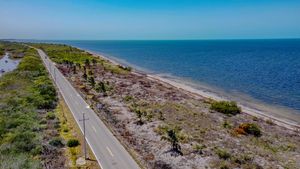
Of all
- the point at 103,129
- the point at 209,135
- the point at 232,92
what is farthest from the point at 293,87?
the point at 103,129

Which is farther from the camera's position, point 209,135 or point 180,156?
point 209,135

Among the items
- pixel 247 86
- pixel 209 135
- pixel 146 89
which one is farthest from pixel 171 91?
pixel 209 135

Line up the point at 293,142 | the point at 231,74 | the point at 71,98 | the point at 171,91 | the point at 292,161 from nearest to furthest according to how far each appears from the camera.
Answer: the point at 292,161, the point at 293,142, the point at 71,98, the point at 171,91, the point at 231,74

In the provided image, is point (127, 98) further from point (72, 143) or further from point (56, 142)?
point (56, 142)

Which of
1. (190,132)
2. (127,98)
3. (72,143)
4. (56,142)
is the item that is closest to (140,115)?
(190,132)

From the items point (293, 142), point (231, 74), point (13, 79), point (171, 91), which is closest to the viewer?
point (293, 142)

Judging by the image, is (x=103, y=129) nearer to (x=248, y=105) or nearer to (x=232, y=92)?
(x=248, y=105)

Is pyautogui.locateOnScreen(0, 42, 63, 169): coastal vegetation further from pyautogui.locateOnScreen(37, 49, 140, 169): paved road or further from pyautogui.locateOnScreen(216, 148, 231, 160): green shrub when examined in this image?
pyautogui.locateOnScreen(216, 148, 231, 160): green shrub
